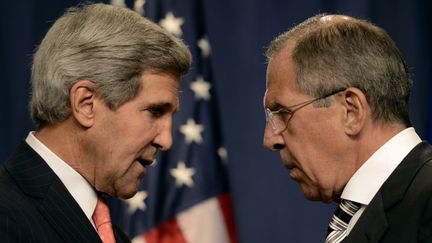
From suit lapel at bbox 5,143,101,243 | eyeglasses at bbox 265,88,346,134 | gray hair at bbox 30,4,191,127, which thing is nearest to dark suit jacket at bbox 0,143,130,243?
suit lapel at bbox 5,143,101,243

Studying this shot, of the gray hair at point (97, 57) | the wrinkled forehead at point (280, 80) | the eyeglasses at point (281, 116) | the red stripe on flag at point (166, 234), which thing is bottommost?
the red stripe on flag at point (166, 234)

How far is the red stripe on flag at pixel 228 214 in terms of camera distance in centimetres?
342

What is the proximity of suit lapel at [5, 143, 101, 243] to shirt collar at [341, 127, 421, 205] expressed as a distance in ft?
2.22

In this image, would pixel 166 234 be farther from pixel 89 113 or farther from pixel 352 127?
pixel 352 127

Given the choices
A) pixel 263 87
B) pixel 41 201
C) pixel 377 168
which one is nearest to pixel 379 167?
pixel 377 168

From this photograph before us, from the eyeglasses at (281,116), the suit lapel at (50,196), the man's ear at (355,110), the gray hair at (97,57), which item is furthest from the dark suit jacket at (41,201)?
the man's ear at (355,110)

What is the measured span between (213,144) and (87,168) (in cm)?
123

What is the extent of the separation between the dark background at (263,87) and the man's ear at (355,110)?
119cm

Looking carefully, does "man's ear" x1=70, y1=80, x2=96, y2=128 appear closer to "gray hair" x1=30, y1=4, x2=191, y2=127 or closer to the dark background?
"gray hair" x1=30, y1=4, x2=191, y2=127

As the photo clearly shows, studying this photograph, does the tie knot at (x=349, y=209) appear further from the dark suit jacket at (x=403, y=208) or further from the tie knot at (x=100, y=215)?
the tie knot at (x=100, y=215)

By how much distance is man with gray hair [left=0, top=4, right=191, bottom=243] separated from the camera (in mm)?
2146

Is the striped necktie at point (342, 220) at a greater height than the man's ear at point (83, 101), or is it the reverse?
the man's ear at point (83, 101)

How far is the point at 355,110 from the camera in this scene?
7.19 ft

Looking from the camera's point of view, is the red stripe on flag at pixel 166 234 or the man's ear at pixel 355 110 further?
the red stripe on flag at pixel 166 234
